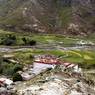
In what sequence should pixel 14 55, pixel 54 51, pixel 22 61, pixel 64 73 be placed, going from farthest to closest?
pixel 54 51
pixel 14 55
pixel 22 61
pixel 64 73

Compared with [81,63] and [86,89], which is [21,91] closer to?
[86,89]

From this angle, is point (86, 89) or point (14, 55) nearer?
point (86, 89)

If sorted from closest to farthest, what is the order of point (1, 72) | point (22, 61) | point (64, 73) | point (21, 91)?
point (21, 91) < point (64, 73) < point (1, 72) < point (22, 61)

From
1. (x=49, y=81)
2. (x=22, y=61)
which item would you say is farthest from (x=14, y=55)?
(x=49, y=81)

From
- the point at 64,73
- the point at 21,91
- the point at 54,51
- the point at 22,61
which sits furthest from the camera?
the point at 54,51

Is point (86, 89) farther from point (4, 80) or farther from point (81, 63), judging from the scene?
point (81, 63)

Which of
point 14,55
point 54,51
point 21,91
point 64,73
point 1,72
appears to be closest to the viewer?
point 21,91

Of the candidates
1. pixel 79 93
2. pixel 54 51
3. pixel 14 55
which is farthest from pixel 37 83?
pixel 54 51

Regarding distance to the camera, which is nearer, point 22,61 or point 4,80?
point 4,80

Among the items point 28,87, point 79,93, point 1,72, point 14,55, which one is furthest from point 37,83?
point 14,55
